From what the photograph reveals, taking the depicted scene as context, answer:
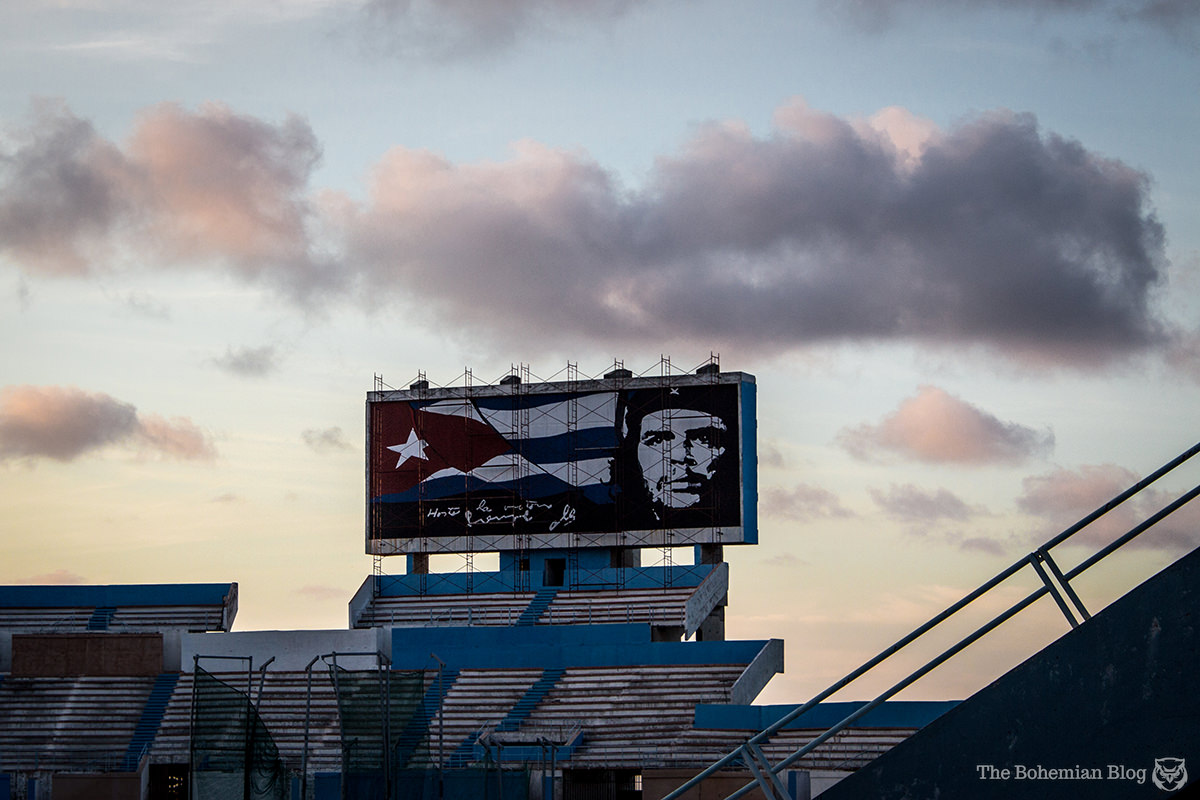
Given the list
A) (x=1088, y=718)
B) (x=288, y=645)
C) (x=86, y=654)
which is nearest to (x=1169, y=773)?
(x=1088, y=718)

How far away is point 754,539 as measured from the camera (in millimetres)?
49094

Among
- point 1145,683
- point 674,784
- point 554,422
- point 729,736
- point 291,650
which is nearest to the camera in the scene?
point 1145,683

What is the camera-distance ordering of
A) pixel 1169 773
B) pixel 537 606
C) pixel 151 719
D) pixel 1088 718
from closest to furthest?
pixel 1169 773 → pixel 1088 718 → pixel 151 719 → pixel 537 606

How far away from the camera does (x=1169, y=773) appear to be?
8273mm

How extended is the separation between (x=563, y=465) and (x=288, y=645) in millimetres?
→ 10712

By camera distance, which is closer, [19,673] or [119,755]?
[119,755]

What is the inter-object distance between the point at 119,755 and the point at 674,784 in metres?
19.2

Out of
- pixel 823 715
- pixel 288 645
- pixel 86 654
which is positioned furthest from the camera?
pixel 86 654

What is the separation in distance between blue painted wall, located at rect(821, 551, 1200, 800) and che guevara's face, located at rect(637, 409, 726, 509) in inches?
1573

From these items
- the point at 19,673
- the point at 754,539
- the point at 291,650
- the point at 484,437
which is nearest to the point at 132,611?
the point at 19,673

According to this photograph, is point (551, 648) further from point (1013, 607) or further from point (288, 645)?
point (1013, 607)

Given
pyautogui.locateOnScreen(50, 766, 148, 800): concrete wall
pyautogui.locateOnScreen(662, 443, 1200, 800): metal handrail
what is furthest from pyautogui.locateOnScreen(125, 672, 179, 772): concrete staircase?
pyautogui.locateOnScreen(662, 443, 1200, 800): metal handrail

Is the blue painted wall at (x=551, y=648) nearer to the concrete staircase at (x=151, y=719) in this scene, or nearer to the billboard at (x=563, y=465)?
the billboard at (x=563, y=465)

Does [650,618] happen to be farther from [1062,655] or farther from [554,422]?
[1062,655]
